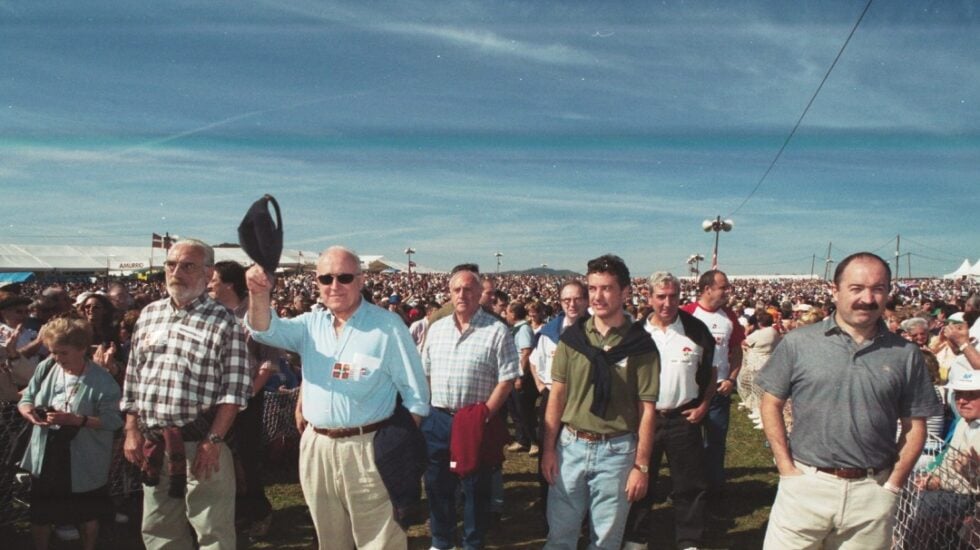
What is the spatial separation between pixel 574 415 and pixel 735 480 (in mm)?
4100

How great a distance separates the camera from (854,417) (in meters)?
2.79

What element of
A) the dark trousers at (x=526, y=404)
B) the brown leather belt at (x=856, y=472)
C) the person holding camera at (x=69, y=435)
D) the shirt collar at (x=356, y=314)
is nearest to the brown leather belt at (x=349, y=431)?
the shirt collar at (x=356, y=314)

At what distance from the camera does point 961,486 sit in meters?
3.70

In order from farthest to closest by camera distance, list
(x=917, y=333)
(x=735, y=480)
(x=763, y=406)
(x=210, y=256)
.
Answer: (x=917, y=333)
(x=735, y=480)
(x=210, y=256)
(x=763, y=406)

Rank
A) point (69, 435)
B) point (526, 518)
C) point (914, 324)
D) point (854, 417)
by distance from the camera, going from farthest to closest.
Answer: point (914, 324) → point (526, 518) → point (69, 435) → point (854, 417)

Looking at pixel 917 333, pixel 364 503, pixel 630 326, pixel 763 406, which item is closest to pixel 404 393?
pixel 364 503

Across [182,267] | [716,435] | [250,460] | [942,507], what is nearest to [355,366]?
[182,267]

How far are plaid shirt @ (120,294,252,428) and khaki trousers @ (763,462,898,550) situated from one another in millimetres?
2945

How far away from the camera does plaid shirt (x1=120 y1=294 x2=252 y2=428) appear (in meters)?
3.31

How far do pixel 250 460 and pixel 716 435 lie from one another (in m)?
4.17

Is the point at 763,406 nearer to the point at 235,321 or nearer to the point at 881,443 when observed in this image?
the point at 881,443

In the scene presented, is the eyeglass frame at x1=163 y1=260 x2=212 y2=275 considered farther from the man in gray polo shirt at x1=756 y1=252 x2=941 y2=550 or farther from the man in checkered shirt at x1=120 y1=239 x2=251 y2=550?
the man in gray polo shirt at x1=756 y1=252 x2=941 y2=550

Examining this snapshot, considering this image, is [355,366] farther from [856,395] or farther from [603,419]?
[856,395]

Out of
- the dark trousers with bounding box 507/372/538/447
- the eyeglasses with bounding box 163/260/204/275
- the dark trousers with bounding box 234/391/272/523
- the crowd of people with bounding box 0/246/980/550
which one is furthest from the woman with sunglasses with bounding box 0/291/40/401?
the dark trousers with bounding box 507/372/538/447
